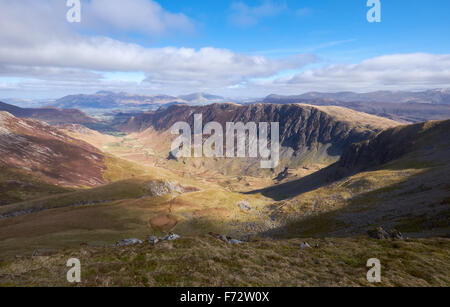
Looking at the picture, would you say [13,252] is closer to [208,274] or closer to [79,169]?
[208,274]

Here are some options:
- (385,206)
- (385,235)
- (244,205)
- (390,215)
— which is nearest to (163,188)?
A: (244,205)

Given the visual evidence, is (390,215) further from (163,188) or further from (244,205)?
(163,188)

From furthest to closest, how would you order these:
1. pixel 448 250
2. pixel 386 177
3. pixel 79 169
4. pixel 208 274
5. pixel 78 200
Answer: pixel 79 169 < pixel 78 200 < pixel 386 177 < pixel 448 250 < pixel 208 274

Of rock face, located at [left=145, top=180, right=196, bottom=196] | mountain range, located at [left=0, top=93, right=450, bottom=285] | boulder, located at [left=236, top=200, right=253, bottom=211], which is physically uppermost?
mountain range, located at [left=0, top=93, right=450, bottom=285]

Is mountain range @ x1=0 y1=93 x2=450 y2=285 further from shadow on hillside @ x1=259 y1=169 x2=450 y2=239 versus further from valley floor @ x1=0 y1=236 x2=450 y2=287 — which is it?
shadow on hillside @ x1=259 y1=169 x2=450 y2=239

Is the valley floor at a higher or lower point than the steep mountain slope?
higher

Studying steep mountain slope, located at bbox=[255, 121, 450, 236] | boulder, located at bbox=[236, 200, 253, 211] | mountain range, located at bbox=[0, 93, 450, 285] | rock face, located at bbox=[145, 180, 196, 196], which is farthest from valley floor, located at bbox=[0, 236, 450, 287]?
rock face, located at bbox=[145, 180, 196, 196]

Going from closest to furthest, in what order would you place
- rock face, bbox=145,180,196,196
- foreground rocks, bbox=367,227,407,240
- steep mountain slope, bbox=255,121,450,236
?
foreground rocks, bbox=367,227,407,240, steep mountain slope, bbox=255,121,450,236, rock face, bbox=145,180,196,196
